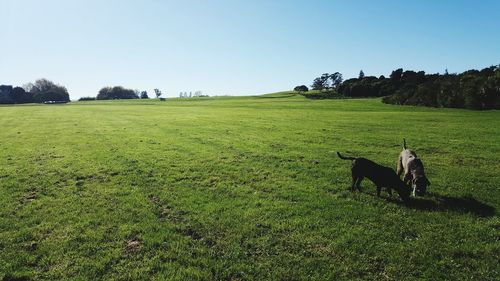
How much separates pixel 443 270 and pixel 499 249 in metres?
2.19

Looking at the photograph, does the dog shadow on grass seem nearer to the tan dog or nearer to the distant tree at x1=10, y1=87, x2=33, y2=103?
the tan dog

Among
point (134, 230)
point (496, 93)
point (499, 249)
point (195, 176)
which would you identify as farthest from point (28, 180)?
point (496, 93)

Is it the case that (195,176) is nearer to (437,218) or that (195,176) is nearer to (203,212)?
(203,212)

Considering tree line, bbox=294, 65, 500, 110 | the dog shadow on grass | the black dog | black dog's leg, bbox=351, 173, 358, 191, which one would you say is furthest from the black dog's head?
tree line, bbox=294, 65, 500, 110

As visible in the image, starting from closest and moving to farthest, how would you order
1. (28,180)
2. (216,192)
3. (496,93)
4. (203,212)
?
(203,212) → (216,192) → (28,180) → (496,93)

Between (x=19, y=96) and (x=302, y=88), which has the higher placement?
(x=302, y=88)

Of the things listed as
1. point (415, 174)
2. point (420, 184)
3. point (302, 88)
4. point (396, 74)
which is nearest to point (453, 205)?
point (420, 184)

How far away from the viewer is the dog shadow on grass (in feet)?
38.7

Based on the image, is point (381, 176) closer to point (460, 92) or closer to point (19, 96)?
point (460, 92)

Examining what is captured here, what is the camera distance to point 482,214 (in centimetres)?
1152

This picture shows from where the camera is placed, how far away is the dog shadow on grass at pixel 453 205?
11.8 meters

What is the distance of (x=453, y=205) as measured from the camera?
1236cm

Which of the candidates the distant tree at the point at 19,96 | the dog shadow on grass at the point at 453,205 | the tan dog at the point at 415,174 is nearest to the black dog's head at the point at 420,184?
the tan dog at the point at 415,174

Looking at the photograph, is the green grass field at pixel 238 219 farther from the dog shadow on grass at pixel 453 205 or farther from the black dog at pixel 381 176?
the black dog at pixel 381 176
